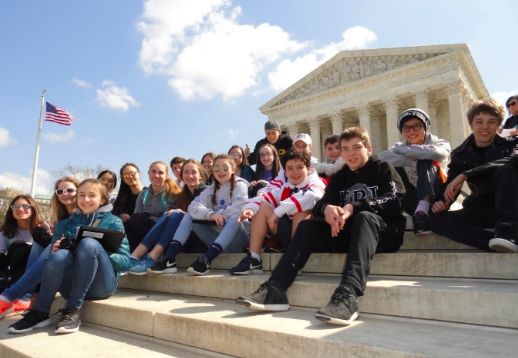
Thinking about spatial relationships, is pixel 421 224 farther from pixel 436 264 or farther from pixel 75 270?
pixel 75 270

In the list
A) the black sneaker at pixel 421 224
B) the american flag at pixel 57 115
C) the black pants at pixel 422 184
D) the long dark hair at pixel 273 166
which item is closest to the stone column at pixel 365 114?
the american flag at pixel 57 115

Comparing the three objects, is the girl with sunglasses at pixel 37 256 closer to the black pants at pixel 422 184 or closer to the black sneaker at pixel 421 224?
the black sneaker at pixel 421 224

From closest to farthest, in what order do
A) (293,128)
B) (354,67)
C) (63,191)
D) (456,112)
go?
(63,191), (456,112), (354,67), (293,128)

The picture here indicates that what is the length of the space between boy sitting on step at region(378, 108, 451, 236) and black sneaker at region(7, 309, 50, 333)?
4.11 metres

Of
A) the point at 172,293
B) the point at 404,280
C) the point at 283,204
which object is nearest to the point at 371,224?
the point at 404,280

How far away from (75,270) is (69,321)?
468mm

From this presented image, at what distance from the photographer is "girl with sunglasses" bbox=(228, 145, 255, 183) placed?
721 centimetres

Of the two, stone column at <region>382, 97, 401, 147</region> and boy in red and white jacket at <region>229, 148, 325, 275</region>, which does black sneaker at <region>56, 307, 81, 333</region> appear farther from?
stone column at <region>382, 97, 401, 147</region>

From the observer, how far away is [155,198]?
571 centimetres

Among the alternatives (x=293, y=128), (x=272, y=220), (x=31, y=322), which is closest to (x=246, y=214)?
(x=272, y=220)

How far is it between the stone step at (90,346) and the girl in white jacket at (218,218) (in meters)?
1.08

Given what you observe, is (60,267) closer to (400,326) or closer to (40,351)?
(40,351)

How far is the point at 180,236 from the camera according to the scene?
4.47 metres

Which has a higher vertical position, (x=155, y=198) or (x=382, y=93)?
(x=382, y=93)
